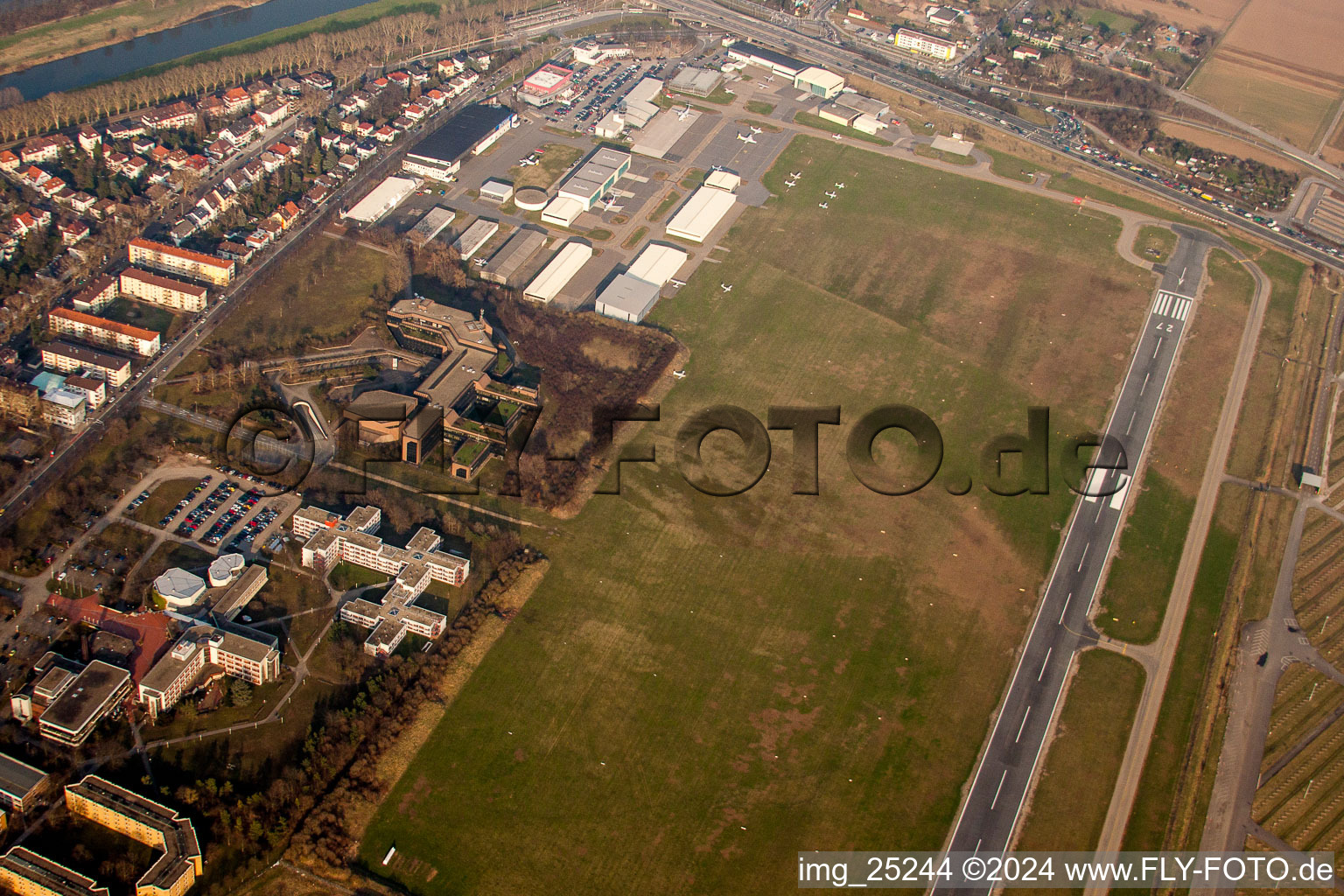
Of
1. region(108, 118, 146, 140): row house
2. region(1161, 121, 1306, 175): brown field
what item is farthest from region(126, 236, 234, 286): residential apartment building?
region(1161, 121, 1306, 175): brown field

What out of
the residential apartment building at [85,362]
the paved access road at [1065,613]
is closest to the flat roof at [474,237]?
the residential apartment building at [85,362]

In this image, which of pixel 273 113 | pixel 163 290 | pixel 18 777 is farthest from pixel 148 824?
pixel 273 113

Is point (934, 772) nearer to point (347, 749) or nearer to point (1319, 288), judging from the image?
point (347, 749)

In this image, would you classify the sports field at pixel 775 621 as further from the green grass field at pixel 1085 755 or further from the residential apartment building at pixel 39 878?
the residential apartment building at pixel 39 878

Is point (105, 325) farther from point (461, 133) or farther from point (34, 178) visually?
point (461, 133)

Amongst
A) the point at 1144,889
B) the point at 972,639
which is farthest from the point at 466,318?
the point at 1144,889
